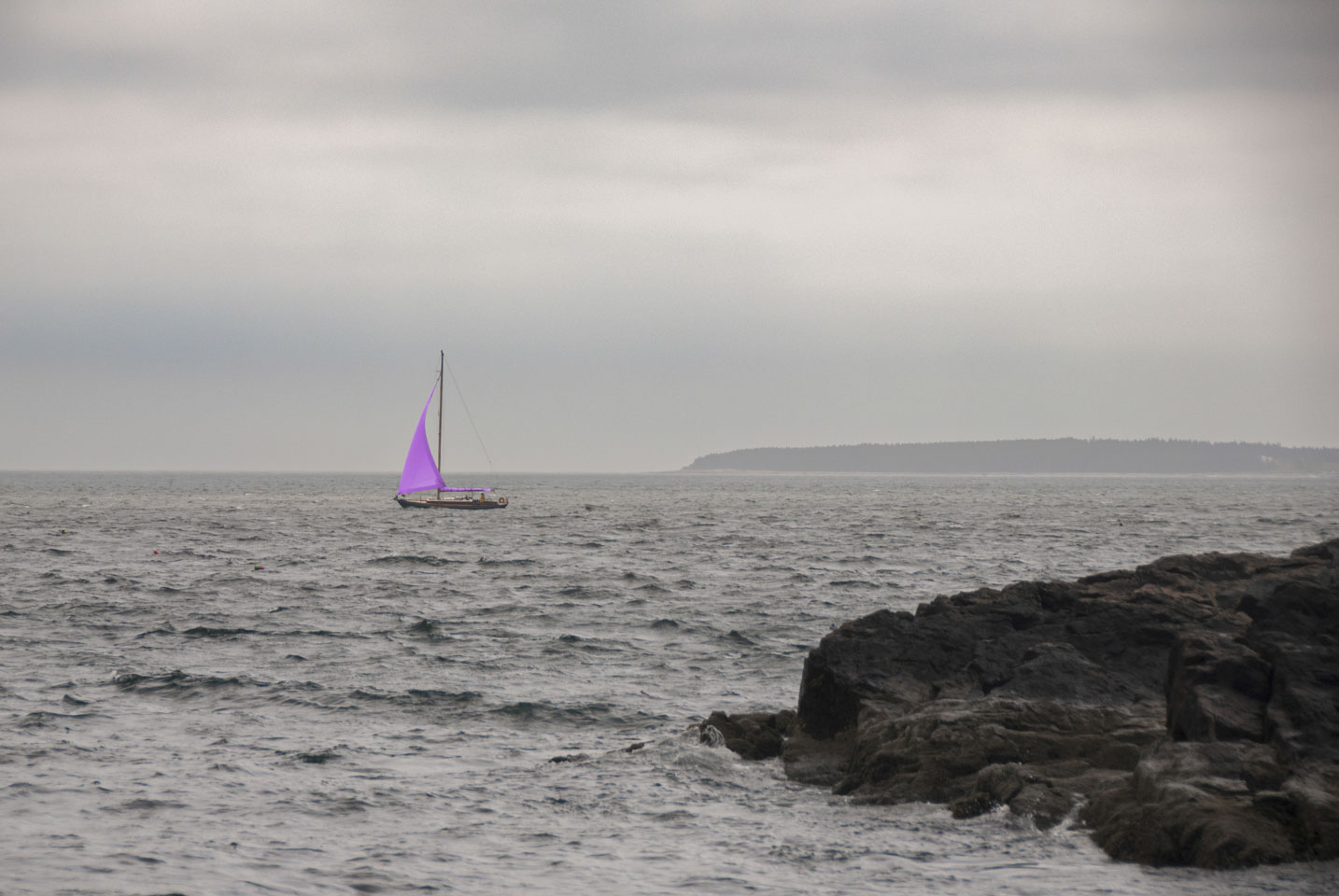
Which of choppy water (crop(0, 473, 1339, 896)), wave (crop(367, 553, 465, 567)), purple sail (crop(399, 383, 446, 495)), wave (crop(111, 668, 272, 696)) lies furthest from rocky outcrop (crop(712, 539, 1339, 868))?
purple sail (crop(399, 383, 446, 495))

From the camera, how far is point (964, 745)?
40.7 feet

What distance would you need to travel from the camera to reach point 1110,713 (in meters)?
13.4

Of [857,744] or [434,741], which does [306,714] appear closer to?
[434,741]

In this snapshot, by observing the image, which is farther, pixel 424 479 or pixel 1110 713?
pixel 424 479

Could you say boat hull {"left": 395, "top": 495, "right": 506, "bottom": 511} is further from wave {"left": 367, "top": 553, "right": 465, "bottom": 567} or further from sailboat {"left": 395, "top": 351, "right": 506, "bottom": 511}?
wave {"left": 367, "top": 553, "right": 465, "bottom": 567}

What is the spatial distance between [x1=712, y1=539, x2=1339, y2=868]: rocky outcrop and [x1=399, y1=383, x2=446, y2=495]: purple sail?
7148 cm

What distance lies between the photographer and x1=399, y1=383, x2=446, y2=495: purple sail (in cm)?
8562

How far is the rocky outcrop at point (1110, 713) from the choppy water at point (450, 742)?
0.41m

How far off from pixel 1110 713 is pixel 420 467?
260ft

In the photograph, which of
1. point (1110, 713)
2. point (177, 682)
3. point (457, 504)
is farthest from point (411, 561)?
point (457, 504)

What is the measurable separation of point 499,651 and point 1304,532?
53.6 meters

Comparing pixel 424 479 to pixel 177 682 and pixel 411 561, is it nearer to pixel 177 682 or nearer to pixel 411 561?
pixel 411 561

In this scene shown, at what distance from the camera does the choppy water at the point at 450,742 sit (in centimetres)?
1036

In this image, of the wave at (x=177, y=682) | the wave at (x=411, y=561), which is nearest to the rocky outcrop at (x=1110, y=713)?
the wave at (x=177, y=682)
